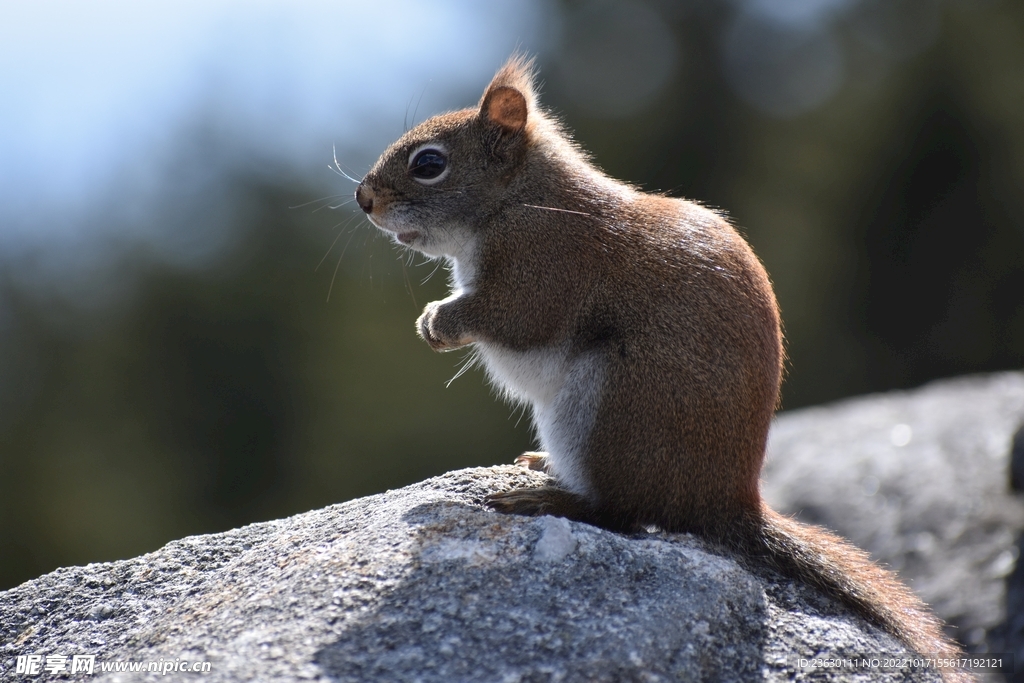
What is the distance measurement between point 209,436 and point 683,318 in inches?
778

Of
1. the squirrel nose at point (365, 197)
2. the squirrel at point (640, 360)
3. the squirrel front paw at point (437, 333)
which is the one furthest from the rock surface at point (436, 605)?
the squirrel nose at point (365, 197)

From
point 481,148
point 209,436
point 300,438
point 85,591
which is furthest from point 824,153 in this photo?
point 85,591

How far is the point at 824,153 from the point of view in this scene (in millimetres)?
26922

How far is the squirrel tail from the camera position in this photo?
12.8 ft

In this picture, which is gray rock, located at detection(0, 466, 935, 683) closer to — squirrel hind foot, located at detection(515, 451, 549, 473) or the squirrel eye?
squirrel hind foot, located at detection(515, 451, 549, 473)

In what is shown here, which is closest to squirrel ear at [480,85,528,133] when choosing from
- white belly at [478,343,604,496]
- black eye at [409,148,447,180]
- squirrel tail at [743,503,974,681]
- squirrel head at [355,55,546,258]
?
squirrel head at [355,55,546,258]

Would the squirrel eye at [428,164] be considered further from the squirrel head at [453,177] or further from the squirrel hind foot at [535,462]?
the squirrel hind foot at [535,462]

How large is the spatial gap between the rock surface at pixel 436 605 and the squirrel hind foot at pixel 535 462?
0.72 ft

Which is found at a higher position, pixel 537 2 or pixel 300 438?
pixel 537 2

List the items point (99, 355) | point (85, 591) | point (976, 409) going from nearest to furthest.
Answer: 1. point (85, 591)
2. point (976, 409)
3. point (99, 355)

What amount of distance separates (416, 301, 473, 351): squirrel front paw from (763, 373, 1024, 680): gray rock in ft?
9.66

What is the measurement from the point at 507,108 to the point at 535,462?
1.87 meters

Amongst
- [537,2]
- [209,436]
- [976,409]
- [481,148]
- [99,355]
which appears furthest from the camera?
[537,2]

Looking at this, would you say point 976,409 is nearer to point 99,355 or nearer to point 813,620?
point 813,620
